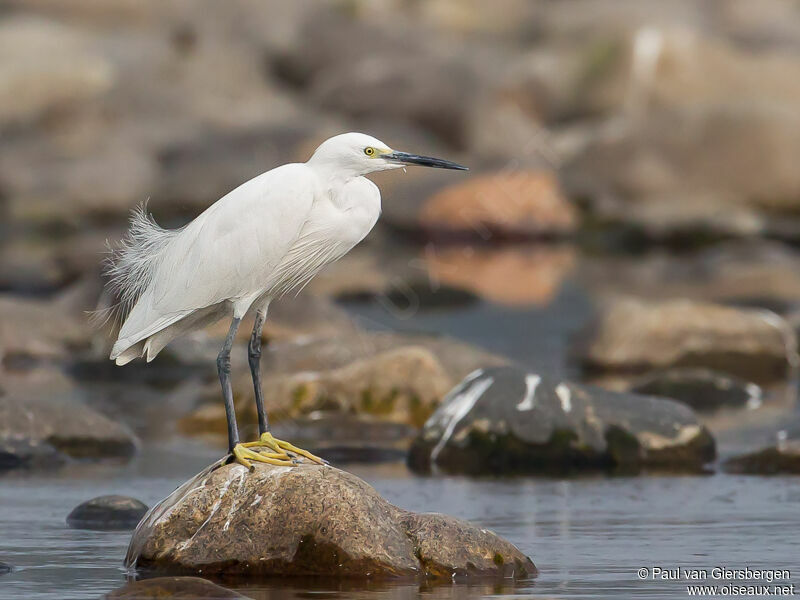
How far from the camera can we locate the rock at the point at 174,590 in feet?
26.7

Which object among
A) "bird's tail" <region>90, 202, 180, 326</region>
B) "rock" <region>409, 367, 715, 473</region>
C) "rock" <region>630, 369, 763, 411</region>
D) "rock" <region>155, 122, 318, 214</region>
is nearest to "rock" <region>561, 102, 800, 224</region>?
"rock" <region>155, 122, 318, 214</region>

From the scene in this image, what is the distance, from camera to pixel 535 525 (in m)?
10.8

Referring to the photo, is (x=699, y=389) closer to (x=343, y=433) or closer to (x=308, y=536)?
(x=343, y=433)

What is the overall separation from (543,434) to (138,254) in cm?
401

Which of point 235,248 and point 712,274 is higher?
point 712,274

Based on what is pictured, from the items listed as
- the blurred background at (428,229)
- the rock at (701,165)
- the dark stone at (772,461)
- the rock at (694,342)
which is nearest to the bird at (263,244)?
the blurred background at (428,229)

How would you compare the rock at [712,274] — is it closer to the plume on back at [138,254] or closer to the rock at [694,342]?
the rock at [694,342]

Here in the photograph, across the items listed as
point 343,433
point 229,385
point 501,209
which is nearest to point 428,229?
point 501,209

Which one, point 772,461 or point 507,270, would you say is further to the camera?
point 507,270

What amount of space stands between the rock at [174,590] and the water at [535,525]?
346 millimetres

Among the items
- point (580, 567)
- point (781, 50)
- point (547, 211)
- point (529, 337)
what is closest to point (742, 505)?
point (580, 567)

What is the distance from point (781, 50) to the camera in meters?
46.8

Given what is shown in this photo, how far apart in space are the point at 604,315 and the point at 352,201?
429 inches

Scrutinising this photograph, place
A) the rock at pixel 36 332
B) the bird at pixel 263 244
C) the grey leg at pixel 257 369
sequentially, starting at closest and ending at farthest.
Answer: the bird at pixel 263 244 → the grey leg at pixel 257 369 → the rock at pixel 36 332
